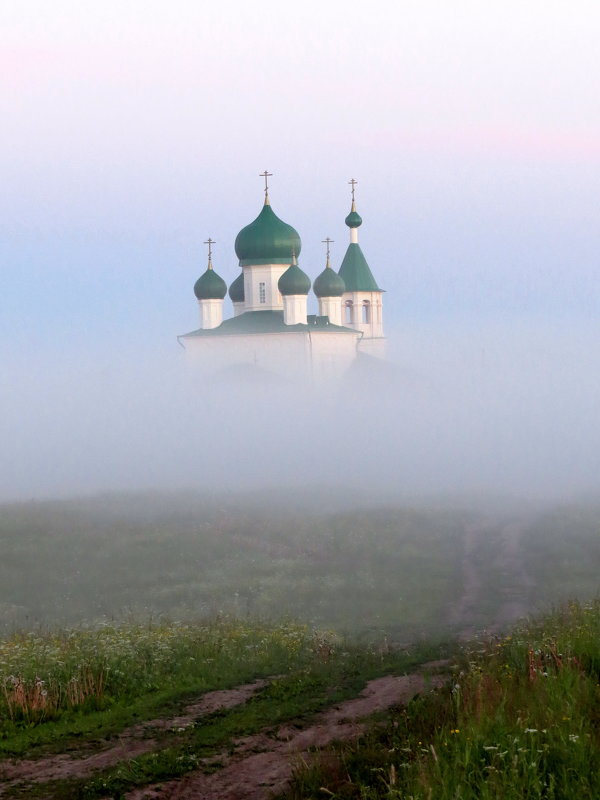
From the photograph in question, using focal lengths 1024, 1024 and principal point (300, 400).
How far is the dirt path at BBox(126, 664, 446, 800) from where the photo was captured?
7219mm

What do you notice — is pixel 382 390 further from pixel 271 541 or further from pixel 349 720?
pixel 349 720

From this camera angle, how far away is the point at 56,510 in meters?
33.4

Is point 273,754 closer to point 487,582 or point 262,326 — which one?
point 487,582

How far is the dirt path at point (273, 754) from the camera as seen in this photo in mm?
7219

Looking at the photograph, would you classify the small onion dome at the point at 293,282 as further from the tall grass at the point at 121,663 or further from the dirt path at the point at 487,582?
the tall grass at the point at 121,663

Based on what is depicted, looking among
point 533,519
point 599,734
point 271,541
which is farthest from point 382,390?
point 599,734

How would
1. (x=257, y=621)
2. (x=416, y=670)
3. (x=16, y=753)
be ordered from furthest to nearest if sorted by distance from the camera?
(x=257, y=621), (x=416, y=670), (x=16, y=753)

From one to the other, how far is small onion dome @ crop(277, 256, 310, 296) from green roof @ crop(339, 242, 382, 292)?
35.4 feet

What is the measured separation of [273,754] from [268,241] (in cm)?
5738

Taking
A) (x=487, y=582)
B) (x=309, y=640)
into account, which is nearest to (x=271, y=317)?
(x=487, y=582)

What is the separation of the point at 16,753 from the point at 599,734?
4815 mm

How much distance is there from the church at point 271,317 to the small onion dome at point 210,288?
0.06 m

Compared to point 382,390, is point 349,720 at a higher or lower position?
lower

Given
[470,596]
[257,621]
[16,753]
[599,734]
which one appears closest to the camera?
[599,734]
